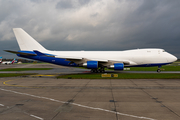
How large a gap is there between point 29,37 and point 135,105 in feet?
101

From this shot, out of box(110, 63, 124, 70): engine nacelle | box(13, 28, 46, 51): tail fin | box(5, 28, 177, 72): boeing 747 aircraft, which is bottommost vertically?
box(110, 63, 124, 70): engine nacelle

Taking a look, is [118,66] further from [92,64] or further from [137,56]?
[137,56]

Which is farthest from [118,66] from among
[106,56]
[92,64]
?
[92,64]

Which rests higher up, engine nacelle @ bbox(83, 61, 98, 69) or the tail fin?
the tail fin

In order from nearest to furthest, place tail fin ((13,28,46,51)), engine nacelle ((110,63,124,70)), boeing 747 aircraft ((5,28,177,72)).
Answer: engine nacelle ((110,63,124,70)) → boeing 747 aircraft ((5,28,177,72)) → tail fin ((13,28,46,51))

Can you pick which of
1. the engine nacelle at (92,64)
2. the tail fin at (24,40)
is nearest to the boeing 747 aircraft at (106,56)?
the tail fin at (24,40)

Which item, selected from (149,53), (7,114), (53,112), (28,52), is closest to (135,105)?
(53,112)

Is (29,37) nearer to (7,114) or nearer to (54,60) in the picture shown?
(54,60)

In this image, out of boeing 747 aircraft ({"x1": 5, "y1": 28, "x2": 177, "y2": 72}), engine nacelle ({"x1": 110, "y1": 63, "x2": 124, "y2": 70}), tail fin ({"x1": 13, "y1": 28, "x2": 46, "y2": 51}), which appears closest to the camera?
engine nacelle ({"x1": 110, "y1": 63, "x2": 124, "y2": 70})

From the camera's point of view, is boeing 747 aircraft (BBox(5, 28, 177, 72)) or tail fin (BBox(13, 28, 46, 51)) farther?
tail fin (BBox(13, 28, 46, 51))

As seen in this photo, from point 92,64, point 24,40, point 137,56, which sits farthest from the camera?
point 24,40

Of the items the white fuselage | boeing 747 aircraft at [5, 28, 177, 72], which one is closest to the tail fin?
boeing 747 aircraft at [5, 28, 177, 72]

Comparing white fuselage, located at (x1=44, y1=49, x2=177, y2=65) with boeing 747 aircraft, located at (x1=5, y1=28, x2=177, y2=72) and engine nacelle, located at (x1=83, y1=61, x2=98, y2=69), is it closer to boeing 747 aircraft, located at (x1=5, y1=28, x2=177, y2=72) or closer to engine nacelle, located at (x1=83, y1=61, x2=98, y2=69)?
boeing 747 aircraft, located at (x1=5, y1=28, x2=177, y2=72)

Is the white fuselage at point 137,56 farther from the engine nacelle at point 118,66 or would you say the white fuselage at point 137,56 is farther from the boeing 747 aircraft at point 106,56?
the engine nacelle at point 118,66
